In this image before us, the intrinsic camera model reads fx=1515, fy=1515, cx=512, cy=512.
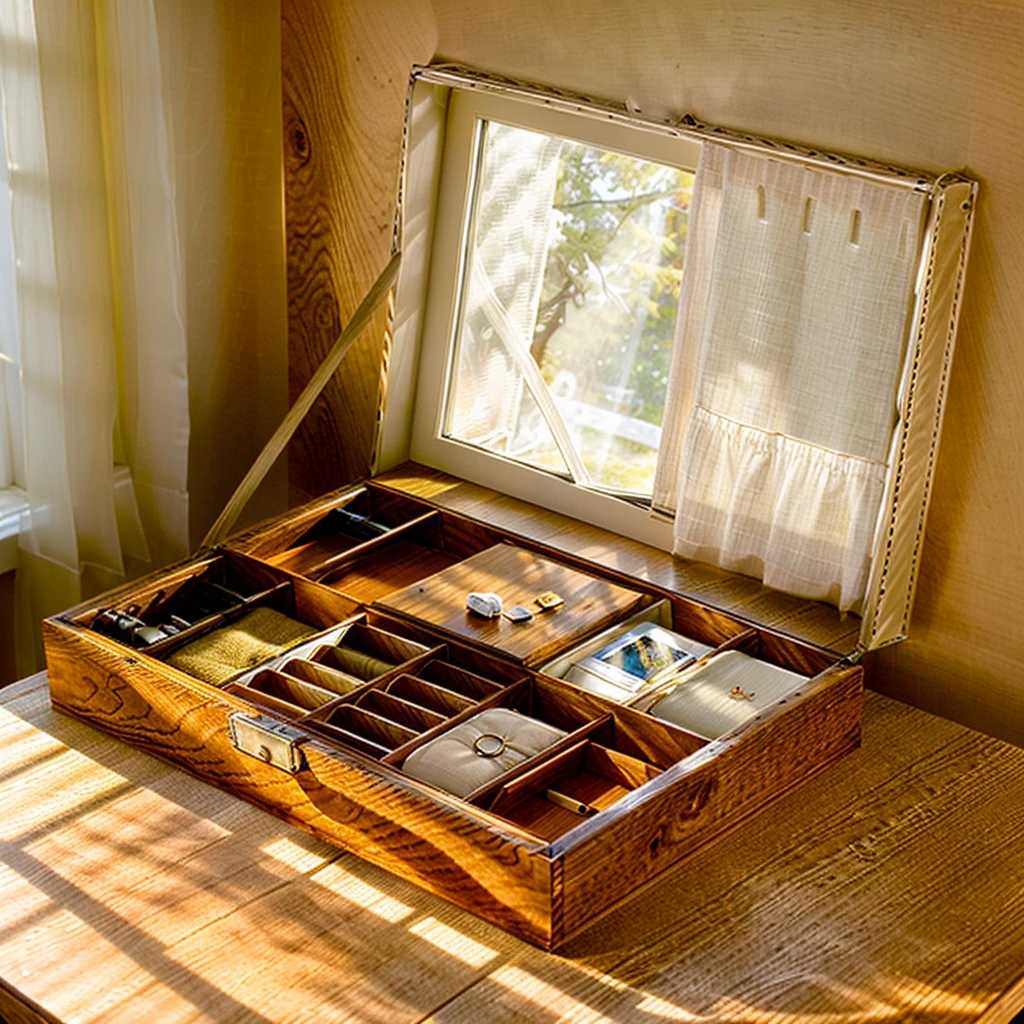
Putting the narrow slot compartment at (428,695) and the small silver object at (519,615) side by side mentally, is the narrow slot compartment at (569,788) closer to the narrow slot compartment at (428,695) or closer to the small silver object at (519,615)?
the narrow slot compartment at (428,695)

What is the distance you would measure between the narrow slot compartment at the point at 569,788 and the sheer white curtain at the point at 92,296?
1.01m

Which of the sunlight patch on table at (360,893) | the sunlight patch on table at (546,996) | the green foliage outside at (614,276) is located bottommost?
the sunlight patch on table at (360,893)

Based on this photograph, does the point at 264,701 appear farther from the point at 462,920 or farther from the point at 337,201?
the point at 337,201

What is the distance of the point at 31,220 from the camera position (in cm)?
229

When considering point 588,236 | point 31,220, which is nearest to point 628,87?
point 588,236

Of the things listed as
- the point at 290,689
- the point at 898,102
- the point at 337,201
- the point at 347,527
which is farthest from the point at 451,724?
the point at 337,201

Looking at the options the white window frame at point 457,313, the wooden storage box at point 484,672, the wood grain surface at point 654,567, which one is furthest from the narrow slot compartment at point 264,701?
the white window frame at point 457,313

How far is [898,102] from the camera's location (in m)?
1.90

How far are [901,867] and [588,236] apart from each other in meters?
1.03

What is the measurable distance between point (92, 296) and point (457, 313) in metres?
0.57

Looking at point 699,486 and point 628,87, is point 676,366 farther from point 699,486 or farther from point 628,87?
point 628,87

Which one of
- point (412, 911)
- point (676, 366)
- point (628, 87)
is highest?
point (628, 87)

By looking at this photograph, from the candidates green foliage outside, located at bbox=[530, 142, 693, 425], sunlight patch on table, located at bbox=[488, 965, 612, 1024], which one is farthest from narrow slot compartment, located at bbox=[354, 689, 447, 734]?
green foliage outside, located at bbox=[530, 142, 693, 425]

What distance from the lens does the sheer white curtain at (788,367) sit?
6.49ft
